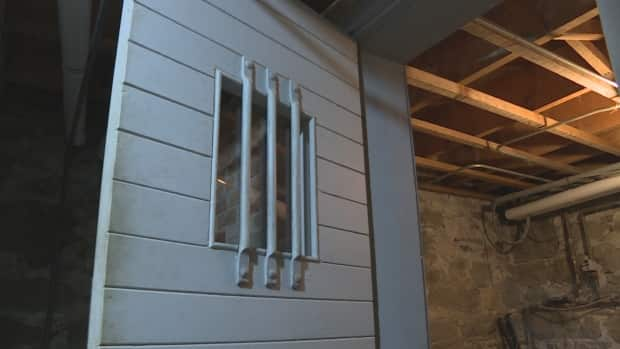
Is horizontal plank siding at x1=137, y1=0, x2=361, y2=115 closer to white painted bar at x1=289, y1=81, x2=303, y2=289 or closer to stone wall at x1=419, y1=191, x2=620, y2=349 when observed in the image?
white painted bar at x1=289, y1=81, x2=303, y2=289

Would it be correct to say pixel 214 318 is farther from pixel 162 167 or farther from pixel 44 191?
pixel 44 191

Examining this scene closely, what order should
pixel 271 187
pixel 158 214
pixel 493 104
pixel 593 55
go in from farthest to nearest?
pixel 493 104
pixel 593 55
pixel 271 187
pixel 158 214

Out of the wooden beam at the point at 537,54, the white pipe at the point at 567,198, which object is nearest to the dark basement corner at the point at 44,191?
the wooden beam at the point at 537,54

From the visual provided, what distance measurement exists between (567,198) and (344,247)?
297 cm

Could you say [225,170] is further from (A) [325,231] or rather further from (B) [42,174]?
(B) [42,174]

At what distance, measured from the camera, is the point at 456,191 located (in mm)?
4172

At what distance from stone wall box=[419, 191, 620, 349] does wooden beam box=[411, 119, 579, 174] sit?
68cm

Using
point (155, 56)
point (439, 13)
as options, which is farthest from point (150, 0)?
point (439, 13)

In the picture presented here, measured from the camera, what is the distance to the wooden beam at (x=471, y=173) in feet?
11.2

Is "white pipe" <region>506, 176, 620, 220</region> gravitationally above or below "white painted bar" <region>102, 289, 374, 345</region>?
above

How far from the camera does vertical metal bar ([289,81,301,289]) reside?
1.22 metres

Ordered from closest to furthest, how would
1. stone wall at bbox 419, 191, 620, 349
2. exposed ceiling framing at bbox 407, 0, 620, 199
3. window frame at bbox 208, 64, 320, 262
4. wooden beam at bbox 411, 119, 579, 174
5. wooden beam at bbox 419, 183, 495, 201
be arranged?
window frame at bbox 208, 64, 320, 262
exposed ceiling framing at bbox 407, 0, 620, 199
wooden beam at bbox 411, 119, 579, 174
stone wall at bbox 419, 191, 620, 349
wooden beam at bbox 419, 183, 495, 201

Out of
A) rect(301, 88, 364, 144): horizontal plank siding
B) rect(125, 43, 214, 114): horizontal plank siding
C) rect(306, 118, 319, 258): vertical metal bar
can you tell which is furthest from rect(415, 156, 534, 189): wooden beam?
rect(125, 43, 214, 114): horizontal plank siding

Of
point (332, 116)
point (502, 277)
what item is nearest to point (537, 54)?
point (332, 116)
